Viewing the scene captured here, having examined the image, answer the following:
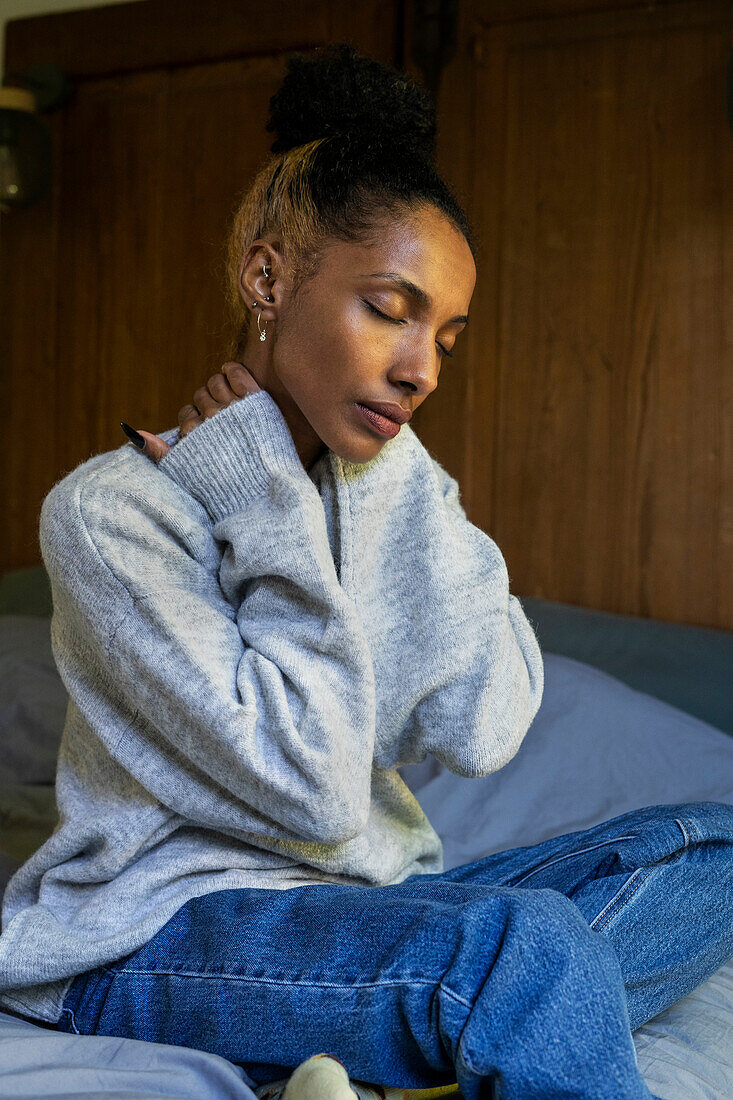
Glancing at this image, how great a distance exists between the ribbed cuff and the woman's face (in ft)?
0.12

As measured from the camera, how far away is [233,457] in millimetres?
990

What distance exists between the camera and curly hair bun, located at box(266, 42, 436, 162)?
101 centimetres

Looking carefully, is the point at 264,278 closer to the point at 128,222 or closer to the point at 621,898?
the point at 621,898

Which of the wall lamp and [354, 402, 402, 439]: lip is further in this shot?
the wall lamp

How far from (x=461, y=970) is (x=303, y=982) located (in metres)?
0.14

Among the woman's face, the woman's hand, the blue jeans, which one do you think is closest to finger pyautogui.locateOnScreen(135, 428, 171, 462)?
the woman's hand

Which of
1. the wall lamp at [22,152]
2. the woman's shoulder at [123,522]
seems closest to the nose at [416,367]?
the woman's shoulder at [123,522]

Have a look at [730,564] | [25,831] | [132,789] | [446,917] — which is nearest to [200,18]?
[730,564]

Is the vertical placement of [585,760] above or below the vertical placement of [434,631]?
below

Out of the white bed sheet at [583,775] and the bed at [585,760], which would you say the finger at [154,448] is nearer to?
the bed at [585,760]

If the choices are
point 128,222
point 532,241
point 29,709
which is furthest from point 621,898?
point 128,222

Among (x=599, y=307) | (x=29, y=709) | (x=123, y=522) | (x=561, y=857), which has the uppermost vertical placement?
(x=599, y=307)

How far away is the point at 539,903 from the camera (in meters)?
0.74

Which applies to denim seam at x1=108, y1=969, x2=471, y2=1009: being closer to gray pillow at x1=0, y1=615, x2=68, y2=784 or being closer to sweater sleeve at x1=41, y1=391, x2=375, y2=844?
sweater sleeve at x1=41, y1=391, x2=375, y2=844
